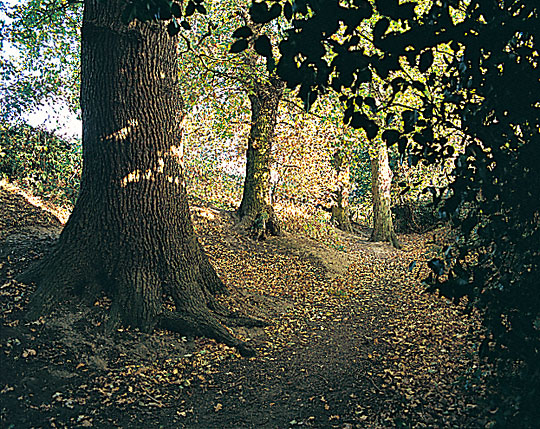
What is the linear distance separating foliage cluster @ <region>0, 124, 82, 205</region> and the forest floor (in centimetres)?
155

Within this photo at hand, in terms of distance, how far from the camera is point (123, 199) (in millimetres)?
5977

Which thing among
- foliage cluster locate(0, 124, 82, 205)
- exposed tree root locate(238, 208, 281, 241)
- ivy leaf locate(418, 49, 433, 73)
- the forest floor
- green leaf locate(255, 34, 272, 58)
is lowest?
the forest floor

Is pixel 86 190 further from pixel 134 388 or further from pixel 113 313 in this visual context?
pixel 134 388

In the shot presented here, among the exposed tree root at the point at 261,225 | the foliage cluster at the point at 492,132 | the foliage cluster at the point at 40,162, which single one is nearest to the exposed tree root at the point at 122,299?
the foliage cluster at the point at 492,132

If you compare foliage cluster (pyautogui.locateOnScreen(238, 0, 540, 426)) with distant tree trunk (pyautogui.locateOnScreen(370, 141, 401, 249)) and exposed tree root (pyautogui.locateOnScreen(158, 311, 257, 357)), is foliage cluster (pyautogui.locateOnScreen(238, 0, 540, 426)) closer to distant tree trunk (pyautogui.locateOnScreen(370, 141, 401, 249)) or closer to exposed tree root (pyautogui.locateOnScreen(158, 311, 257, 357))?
exposed tree root (pyautogui.locateOnScreen(158, 311, 257, 357))

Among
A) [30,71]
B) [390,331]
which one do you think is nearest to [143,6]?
[390,331]

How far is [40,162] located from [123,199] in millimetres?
5098

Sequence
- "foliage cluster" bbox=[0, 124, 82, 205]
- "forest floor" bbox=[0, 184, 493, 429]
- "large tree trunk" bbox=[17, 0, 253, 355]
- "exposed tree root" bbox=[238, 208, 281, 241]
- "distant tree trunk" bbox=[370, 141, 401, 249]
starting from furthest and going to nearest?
"distant tree trunk" bbox=[370, 141, 401, 249]
"exposed tree root" bbox=[238, 208, 281, 241]
"foliage cluster" bbox=[0, 124, 82, 205]
"large tree trunk" bbox=[17, 0, 253, 355]
"forest floor" bbox=[0, 184, 493, 429]

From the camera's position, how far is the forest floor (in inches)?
165

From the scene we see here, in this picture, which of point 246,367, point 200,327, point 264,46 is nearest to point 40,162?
point 200,327

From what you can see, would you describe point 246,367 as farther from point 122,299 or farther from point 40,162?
point 40,162

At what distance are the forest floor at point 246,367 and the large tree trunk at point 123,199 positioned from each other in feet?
0.97

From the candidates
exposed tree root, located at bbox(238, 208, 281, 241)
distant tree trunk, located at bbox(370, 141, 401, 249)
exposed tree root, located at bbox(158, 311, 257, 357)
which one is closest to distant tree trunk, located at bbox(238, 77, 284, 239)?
exposed tree root, located at bbox(238, 208, 281, 241)

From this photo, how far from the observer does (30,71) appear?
39.8 ft
